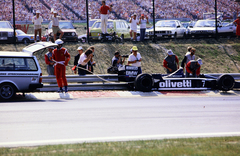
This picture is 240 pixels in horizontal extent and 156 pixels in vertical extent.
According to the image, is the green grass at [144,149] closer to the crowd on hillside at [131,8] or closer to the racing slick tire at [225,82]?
the racing slick tire at [225,82]

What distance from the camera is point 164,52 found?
64.8 ft

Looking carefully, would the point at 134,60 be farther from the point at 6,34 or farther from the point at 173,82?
the point at 6,34

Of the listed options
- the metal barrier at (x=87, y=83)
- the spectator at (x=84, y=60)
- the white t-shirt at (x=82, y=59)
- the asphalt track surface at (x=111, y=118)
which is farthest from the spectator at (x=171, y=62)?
the white t-shirt at (x=82, y=59)

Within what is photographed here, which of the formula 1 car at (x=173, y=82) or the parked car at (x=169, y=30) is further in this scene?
the parked car at (x=169, y=30)

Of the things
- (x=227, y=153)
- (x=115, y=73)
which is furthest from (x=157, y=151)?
(x=115, y=73)

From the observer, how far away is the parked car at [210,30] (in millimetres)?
22750

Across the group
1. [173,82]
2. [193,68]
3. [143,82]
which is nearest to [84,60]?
[143,82]

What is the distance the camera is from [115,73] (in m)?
13.9

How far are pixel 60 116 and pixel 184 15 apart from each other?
3127 cm

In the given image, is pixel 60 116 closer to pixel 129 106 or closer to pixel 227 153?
pixel 129 106

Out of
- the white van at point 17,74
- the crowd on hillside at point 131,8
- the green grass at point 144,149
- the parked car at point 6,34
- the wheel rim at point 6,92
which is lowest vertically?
the green grass at point 144,149

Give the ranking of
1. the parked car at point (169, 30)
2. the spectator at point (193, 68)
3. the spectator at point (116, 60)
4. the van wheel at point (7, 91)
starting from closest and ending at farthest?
1. the van wheel at point (7, 91)
2. the spectator at point (193, 68)
3. the spectator at point (116, 60)
4. the parked car at point (169, 30)

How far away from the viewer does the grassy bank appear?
18.1 m

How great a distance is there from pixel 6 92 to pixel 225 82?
7841 millimetres
